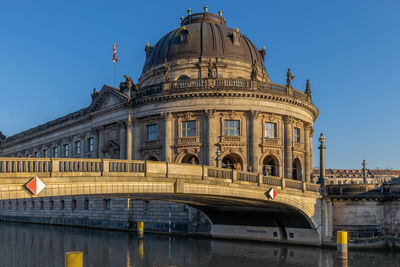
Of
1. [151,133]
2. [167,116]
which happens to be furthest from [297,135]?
[151,133]

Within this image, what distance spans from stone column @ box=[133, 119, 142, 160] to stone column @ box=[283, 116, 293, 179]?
Answer: 1523 cm

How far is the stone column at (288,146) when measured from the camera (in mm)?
46906

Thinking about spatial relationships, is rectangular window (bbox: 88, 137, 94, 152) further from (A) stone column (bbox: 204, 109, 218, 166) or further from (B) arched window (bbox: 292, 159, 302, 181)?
(B) arched window (bbox: 292, 159, 302, 181)

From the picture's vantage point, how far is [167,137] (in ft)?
154

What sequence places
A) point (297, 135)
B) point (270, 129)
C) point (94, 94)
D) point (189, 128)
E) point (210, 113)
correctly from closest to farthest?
point (210, 113) → point (189, 128) → point (270, 129) → point (297, 135) → point (94, 94)

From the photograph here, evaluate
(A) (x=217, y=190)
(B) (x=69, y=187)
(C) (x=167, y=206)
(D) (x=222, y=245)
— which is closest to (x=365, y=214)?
(D) (x=222, y=245)

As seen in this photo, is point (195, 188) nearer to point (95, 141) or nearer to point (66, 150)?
point (95, 141)

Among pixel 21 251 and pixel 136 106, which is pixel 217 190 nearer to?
pixel 21 251

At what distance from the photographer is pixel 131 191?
24047 mm

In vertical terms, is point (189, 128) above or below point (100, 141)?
above

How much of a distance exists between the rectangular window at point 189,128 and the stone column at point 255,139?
18.7 feet

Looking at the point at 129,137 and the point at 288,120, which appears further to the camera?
the point at 129,137

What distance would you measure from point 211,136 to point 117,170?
22.3 metres

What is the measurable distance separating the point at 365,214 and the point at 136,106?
2589cm
